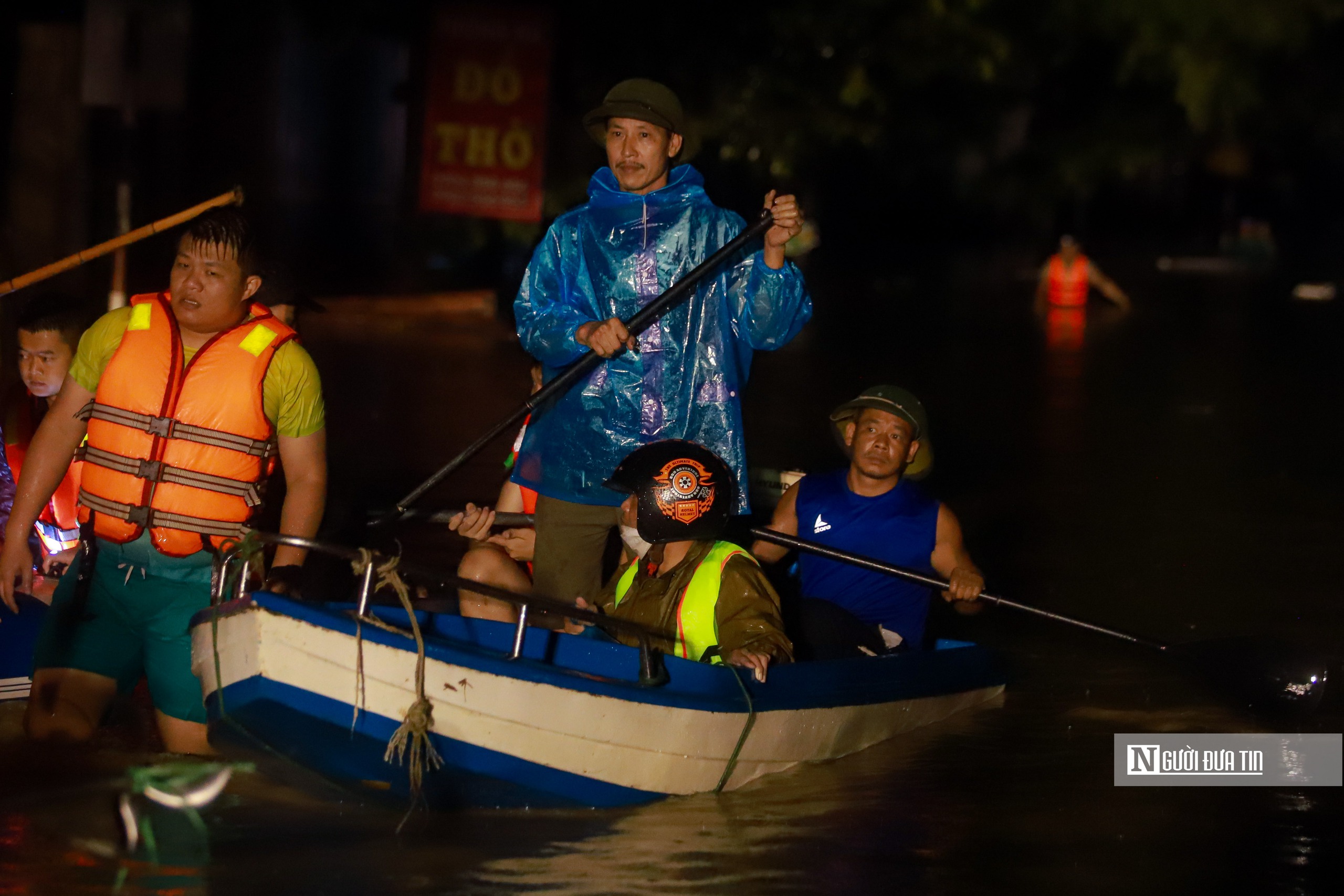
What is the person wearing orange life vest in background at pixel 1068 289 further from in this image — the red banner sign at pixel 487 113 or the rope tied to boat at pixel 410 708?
the rope tied to boat at pixel 410 708

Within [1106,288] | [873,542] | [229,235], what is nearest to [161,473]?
[229,235]

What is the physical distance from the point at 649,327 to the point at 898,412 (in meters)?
1.24

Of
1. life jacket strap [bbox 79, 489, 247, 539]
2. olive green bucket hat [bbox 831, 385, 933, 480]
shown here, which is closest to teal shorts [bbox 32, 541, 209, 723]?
life jacket strap [bbox 79, 489, 247, 539]

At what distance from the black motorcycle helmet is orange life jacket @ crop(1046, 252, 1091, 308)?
73.3ft

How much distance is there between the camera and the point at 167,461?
5672 millimetres

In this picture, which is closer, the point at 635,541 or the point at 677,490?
the point at 677,490

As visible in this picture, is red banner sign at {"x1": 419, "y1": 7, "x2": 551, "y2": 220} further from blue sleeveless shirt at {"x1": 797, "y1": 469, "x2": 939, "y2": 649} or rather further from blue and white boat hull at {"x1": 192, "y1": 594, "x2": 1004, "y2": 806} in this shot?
blue and white boat hull at {"x1": 192, "y1": 594, "x2": 1004, "y2": 806}

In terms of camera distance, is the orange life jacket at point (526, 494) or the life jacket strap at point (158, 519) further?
the orange life jacket at point (526, 494)

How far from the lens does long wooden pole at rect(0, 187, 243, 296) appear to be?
628cm

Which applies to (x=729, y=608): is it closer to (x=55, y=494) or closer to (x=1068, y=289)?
(x=55, y=494)

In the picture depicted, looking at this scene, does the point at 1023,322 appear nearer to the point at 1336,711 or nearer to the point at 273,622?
the point at 1336,711

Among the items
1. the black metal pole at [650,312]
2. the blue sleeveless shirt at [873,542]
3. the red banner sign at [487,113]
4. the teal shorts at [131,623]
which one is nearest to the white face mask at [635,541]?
the black metal pole at [650,312]

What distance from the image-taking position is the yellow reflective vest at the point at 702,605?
6.07 m

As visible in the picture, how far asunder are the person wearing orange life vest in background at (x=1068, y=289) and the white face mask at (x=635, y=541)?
21038mm
